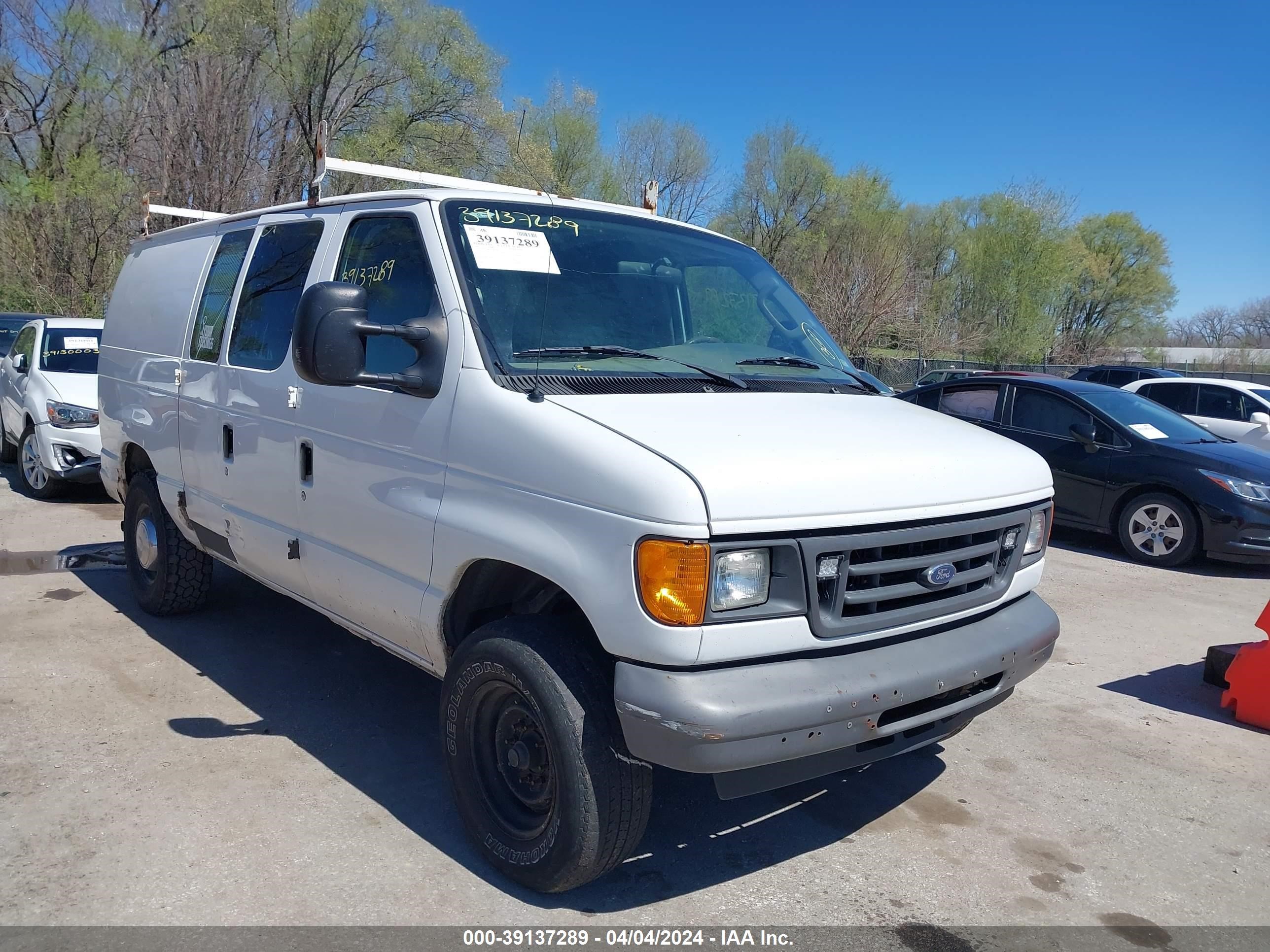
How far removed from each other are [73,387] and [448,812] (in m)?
7.86

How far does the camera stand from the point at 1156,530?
8781 millimetres

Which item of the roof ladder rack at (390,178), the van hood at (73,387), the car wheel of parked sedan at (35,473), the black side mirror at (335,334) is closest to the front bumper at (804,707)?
the black side mirror at (335,334)

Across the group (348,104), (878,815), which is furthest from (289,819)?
(348,104)

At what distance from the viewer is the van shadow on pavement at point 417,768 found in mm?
3371

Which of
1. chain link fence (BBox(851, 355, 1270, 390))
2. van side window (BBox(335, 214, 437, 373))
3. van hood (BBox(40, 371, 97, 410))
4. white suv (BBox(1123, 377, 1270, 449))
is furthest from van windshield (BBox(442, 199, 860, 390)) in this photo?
chain link fence (BBox(851, 355, 1270, 390))

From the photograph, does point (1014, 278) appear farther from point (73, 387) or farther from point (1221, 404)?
point (73, 387)

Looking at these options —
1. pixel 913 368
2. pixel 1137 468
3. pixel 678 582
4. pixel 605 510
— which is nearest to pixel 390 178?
pixel 605 510

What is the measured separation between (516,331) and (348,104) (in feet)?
88.2

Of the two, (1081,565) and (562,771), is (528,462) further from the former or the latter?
(1081,565)

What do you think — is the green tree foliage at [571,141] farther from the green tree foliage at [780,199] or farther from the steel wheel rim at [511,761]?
the steel wheel rim at [511,761]

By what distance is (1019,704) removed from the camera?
16.8ft

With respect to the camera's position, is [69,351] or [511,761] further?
[69,351]

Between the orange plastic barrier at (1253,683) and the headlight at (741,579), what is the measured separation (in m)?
3.53

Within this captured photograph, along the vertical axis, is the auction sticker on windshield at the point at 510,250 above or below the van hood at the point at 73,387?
above
